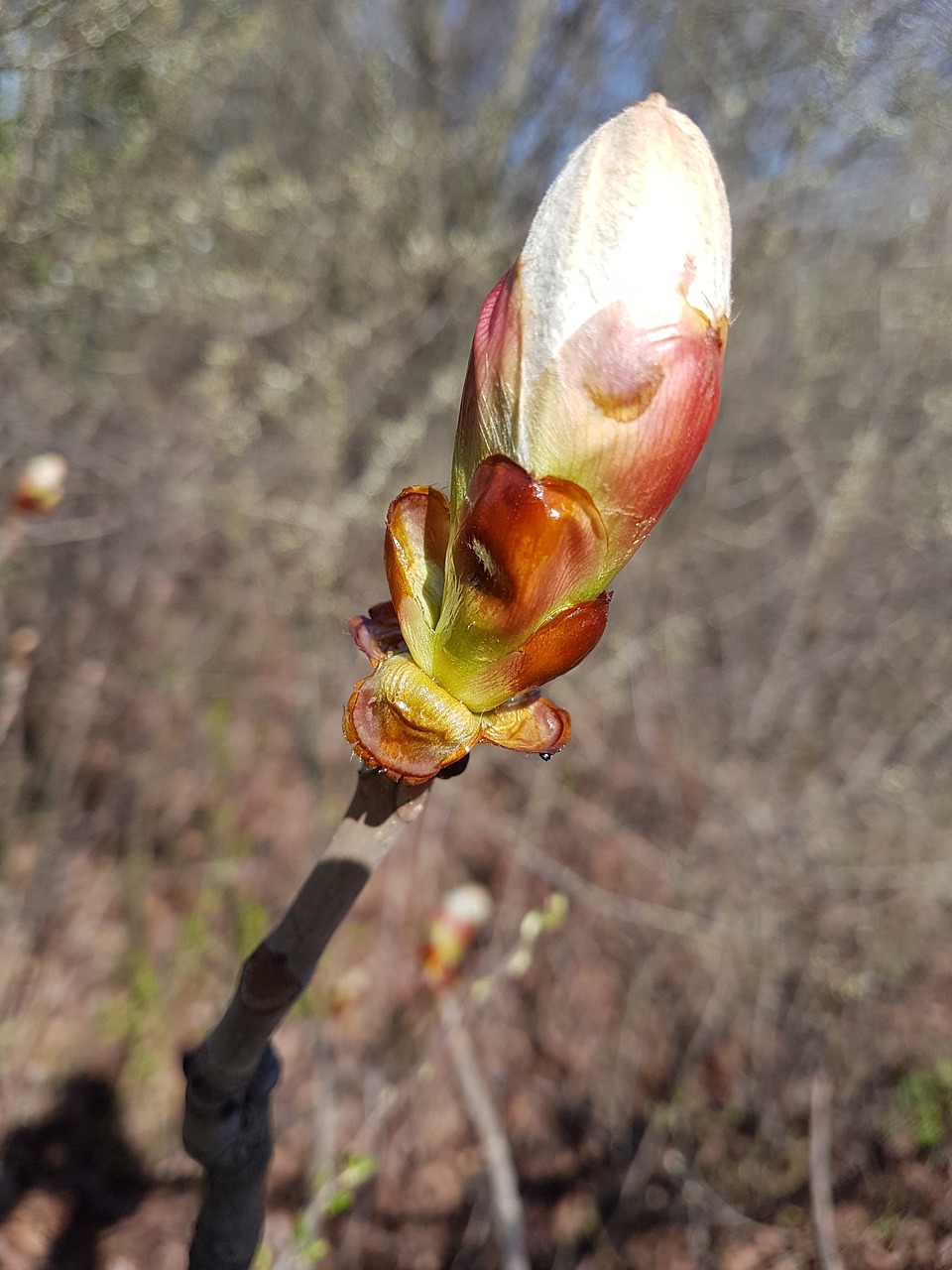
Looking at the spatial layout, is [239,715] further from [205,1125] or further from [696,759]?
[205,1125]

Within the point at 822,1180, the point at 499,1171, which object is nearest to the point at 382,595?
the point at 499,1171

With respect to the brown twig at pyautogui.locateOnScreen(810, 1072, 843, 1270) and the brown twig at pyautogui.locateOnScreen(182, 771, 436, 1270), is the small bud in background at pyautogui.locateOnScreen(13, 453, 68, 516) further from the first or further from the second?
the brown twig at pyautogui.locateOnScreen(810, 1072, 843, 1270)

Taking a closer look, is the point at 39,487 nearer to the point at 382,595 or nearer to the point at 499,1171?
the point at 499,1171

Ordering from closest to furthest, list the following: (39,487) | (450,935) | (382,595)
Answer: (39,487), (450,935), (382,595)

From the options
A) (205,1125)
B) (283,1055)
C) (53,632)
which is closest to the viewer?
(205,1125)

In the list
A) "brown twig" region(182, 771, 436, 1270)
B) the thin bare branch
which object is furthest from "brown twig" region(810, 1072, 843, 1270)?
"brown twig" region(182, 771, 436, 1270)

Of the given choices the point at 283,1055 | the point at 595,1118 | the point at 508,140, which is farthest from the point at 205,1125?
the point at 508,140
